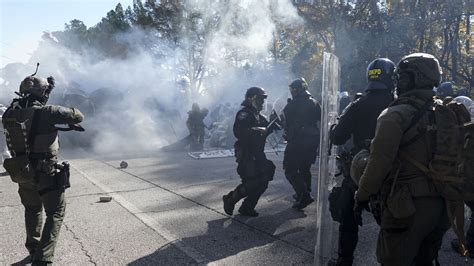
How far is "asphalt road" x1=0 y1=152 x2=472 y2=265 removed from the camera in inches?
158

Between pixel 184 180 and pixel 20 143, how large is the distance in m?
4.83

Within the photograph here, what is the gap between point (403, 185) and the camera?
231 cm

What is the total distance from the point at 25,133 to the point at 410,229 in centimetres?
329

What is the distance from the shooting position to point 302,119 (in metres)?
5.72

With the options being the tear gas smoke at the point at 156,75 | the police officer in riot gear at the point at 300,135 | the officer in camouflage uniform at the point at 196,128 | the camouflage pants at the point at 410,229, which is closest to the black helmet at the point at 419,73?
the camouflage pants at the point at 410,229

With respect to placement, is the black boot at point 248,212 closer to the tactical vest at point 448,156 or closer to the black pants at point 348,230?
the black pants at point 348,230

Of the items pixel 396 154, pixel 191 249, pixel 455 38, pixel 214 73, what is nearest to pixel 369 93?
pixel 396 154

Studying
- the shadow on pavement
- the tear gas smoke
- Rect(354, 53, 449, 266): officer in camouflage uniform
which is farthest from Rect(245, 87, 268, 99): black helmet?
the tear gas smoke

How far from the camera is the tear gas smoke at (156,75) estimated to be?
53.6 ft

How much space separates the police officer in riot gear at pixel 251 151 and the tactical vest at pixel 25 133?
2394mm

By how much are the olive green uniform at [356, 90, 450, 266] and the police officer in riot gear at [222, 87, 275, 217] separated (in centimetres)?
292

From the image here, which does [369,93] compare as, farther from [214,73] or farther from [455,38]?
[214,73]

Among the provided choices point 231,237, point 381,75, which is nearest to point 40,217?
point 231,237

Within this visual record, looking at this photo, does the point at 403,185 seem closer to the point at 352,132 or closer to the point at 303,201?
the point at 352,132
